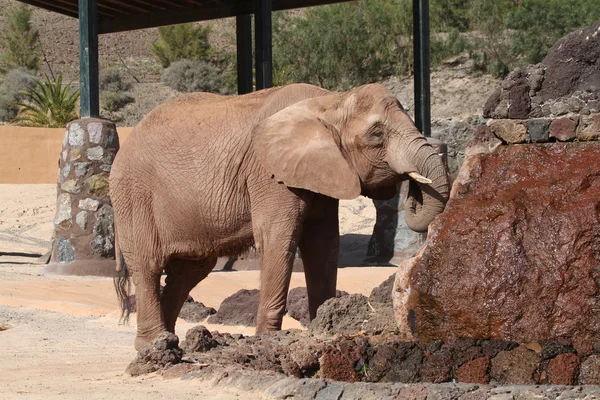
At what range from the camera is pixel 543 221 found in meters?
5.65

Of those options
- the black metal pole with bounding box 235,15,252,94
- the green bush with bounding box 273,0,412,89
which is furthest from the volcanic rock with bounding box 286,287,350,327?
the green bush with bounding box 273,0,412,89

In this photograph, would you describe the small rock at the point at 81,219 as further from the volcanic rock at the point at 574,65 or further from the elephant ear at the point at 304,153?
the volcanic rock at the point at 574,65

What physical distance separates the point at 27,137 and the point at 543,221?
20.7 metres

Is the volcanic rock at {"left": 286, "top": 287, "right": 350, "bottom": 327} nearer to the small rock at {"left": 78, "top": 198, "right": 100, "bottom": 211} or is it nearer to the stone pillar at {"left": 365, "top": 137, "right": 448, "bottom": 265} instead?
the small rock at {"left": 78, "top": 198, "right": 100, "bottom": 211}

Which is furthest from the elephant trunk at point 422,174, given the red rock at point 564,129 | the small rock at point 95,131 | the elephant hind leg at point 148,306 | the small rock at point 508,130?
the small rock at point 95,131

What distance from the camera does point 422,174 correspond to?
7516 mm

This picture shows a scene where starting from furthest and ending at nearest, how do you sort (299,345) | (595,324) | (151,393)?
(299,345)
(151,393)
(595,324)

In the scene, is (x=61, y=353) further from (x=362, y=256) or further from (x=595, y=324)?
(x=362, y=256)

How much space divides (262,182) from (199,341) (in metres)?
1.55

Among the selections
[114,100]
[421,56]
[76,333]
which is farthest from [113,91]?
[76,333]

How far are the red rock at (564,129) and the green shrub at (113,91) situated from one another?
39.9 metres

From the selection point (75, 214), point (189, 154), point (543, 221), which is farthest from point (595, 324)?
point (75, 214)

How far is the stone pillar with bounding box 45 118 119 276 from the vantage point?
1392 centimetres

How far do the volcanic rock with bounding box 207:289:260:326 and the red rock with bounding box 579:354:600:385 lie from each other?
513 centimetres
